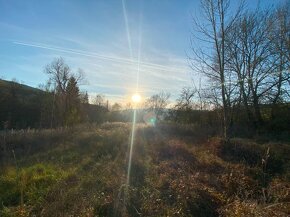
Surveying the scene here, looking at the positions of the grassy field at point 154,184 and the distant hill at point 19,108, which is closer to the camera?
the grassy field at point 154,184

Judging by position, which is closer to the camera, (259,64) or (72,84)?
(259,64)

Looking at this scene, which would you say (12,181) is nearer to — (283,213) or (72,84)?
(283,213)

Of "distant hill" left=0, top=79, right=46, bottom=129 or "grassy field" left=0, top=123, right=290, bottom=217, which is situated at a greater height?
"distant hill" left=0, top=79, right=46, bottom=129

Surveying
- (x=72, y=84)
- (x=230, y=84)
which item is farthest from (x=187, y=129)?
(x=72, y=84)

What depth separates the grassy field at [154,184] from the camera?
5.65m

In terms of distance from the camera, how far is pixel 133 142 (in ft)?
50.1

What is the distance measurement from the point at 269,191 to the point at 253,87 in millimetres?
18427

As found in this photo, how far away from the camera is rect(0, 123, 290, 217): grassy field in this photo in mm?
5652

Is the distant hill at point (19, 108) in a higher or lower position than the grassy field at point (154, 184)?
higher

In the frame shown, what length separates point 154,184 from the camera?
7.63m

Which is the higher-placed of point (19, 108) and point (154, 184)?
point (19, 108)

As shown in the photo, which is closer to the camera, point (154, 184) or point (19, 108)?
point (154, 184)

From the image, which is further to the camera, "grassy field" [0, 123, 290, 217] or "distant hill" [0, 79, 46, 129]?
"distant hill" [0, 79, 46, 129]

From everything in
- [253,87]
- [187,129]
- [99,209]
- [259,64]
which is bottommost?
[99,209]
